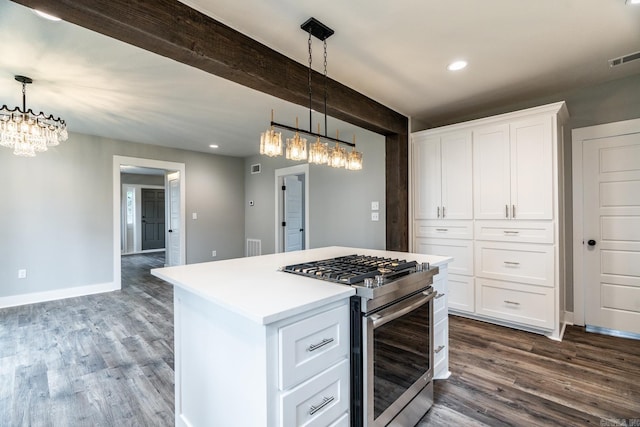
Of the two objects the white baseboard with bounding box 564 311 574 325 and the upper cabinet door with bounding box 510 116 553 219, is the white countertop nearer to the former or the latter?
the upper cabinet door with bounding box 510 116 553 219

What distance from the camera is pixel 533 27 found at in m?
2.12

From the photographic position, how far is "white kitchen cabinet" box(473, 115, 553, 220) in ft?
9.55

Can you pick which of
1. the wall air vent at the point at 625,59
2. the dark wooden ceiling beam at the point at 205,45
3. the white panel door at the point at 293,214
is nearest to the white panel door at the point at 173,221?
the white panel door at the point at 293,214

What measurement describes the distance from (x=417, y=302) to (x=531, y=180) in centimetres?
220

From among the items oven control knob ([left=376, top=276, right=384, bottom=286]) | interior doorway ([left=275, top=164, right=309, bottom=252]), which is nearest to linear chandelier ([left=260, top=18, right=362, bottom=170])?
oven control knob ([left=376, top=276, right=384, bottom=286])

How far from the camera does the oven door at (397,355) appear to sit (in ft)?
4.63

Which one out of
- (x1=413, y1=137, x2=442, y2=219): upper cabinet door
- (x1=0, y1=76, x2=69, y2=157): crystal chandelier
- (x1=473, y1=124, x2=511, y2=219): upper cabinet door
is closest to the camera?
(x1=0, y1=76, x2=69, y2=157): crystal chandelier

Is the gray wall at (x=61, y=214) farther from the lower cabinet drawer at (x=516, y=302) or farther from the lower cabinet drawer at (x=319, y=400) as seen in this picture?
the lower cabinet drawer at (x=516, y=302)

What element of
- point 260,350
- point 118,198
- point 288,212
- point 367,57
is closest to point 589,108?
point 367,57

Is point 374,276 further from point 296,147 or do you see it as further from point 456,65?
point 456,65

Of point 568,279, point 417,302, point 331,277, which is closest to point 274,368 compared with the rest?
point 331,277

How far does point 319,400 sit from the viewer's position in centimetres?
126

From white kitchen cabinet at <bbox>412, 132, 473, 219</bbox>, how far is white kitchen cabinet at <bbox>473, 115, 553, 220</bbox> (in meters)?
0.11

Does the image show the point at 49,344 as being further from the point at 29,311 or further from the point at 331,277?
the point at 331,277
